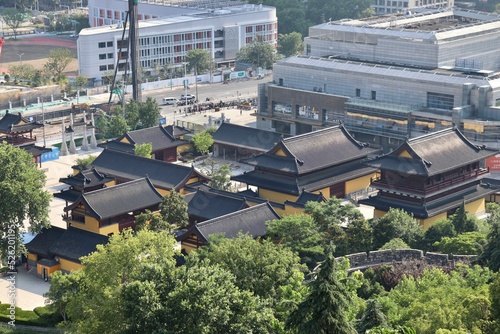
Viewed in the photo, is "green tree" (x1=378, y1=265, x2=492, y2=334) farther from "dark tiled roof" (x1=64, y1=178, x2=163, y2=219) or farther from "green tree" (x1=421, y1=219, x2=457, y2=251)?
"dark tiled roof" (x1=64, y1=178, x2=163, y2=219)

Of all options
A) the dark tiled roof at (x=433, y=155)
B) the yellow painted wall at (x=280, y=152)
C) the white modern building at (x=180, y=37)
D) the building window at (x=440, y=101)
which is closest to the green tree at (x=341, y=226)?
the dark tiled roof at (x=433, y=155)

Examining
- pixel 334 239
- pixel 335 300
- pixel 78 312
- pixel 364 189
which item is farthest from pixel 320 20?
pixel 335 300

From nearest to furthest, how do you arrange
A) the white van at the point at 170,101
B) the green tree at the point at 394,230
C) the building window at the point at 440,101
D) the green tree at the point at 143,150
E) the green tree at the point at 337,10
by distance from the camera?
the green tree at the point at 394,230, the green tree at the point at 143,150, the building window at the point at 440,101, the white van at the point at 170,101, the green tree at the point at 337,10

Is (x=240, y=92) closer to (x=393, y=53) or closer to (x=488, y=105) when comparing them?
(x=393, y=53)

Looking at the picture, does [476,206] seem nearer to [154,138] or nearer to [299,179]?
[299,179]

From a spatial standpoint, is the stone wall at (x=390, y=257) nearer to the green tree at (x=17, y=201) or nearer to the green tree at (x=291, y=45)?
the green tree at (x=17, y=201)

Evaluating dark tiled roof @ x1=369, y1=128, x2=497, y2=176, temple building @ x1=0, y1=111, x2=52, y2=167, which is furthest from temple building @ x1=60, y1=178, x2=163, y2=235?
temple building @ x1=0, y1=111, x2=52, y2=167

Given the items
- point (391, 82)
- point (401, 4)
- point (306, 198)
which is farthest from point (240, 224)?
point (401, 4)
